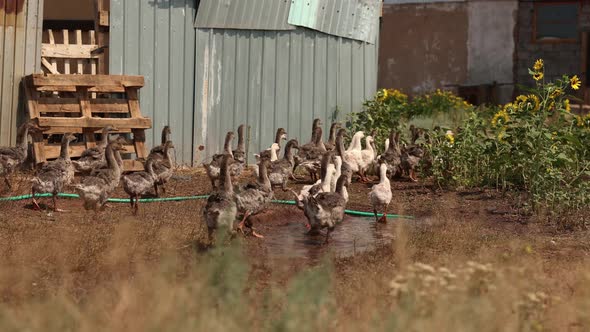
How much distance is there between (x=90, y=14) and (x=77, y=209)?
12.1 m

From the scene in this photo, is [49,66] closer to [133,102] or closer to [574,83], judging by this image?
[133,102]

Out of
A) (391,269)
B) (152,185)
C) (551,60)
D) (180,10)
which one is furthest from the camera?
(551,60)

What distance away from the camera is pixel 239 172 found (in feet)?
50.0

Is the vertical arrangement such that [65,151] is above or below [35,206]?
above

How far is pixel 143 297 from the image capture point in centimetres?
697

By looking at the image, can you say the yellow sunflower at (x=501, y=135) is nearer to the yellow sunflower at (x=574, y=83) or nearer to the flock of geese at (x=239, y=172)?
the yellow sunflower at (x=574, y=83)

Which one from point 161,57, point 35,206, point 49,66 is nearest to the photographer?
point 35,206

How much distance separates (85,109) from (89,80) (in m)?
0.50

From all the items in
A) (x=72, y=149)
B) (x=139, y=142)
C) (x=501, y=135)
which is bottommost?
(x=72, y=149)

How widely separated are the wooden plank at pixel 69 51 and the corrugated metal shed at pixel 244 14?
1.98 meters

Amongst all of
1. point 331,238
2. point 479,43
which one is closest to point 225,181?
point 331,238

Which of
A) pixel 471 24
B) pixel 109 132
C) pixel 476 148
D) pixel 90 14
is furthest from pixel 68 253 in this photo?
pixel 471 24

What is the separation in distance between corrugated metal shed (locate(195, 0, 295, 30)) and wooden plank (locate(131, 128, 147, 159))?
2395 mm

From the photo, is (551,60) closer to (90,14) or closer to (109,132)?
(90,14)
